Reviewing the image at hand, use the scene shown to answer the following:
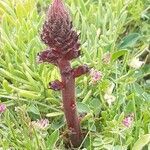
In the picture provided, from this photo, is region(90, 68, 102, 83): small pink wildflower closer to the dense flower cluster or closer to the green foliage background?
the green foliage background

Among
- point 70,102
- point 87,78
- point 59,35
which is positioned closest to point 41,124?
point 70,102

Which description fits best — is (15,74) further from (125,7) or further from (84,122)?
(125,7)

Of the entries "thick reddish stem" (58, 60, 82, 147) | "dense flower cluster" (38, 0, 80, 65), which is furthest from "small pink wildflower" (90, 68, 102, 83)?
"dense flower cluster" (38, 0, 80, 65)

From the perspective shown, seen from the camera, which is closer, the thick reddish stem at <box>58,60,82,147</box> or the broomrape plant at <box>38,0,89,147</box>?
the broomrape plant at <box>38,0,89,147</box>

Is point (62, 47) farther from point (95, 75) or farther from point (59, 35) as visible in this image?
point (95, 75)

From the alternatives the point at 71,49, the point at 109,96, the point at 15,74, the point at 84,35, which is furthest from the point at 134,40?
the point at 71,49

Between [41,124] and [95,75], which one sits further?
[95,75]
